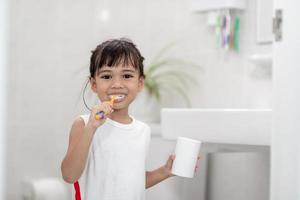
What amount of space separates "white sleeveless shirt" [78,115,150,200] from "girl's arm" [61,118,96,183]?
34mm

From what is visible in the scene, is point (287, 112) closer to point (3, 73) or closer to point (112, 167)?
point (112, 167)

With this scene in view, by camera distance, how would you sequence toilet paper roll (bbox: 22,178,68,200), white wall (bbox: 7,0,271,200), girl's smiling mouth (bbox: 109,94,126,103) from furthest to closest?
white wall (bbox: 7,0,271,200) < toilet paper roll (bbox: 22,178,68,200) < girl's smiling mouth (bbox: 109,94,126,103)

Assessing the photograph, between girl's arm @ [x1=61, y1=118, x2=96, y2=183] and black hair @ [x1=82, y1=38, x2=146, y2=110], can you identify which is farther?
black hair @ [x1=82, y1=38, x2=146, y2=110]

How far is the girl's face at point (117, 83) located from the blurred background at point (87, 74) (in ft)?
1.85

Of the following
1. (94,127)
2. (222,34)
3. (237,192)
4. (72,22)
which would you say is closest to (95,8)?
(72,22)

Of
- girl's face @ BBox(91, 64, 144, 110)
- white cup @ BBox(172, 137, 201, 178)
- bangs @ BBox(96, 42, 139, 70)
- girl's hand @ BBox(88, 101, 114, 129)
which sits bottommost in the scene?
white cup @ BBox(172, 137, 201, 178)

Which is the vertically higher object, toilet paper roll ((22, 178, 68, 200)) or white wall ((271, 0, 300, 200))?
white wall ((271, 0, 300, 200))

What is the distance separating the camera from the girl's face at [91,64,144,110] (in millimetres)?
1316

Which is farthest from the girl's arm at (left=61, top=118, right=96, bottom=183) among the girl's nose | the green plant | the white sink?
the green plant

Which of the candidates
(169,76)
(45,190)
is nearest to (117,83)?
(45,190)

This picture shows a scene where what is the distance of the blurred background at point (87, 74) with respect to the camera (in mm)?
1944

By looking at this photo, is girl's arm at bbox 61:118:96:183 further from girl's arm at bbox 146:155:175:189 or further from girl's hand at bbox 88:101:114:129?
girl's arm at bbox 146:155:175:189

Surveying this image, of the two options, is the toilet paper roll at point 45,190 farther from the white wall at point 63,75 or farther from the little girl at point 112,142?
the little girl at point 112,142

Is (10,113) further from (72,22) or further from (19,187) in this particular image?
(72,22)
